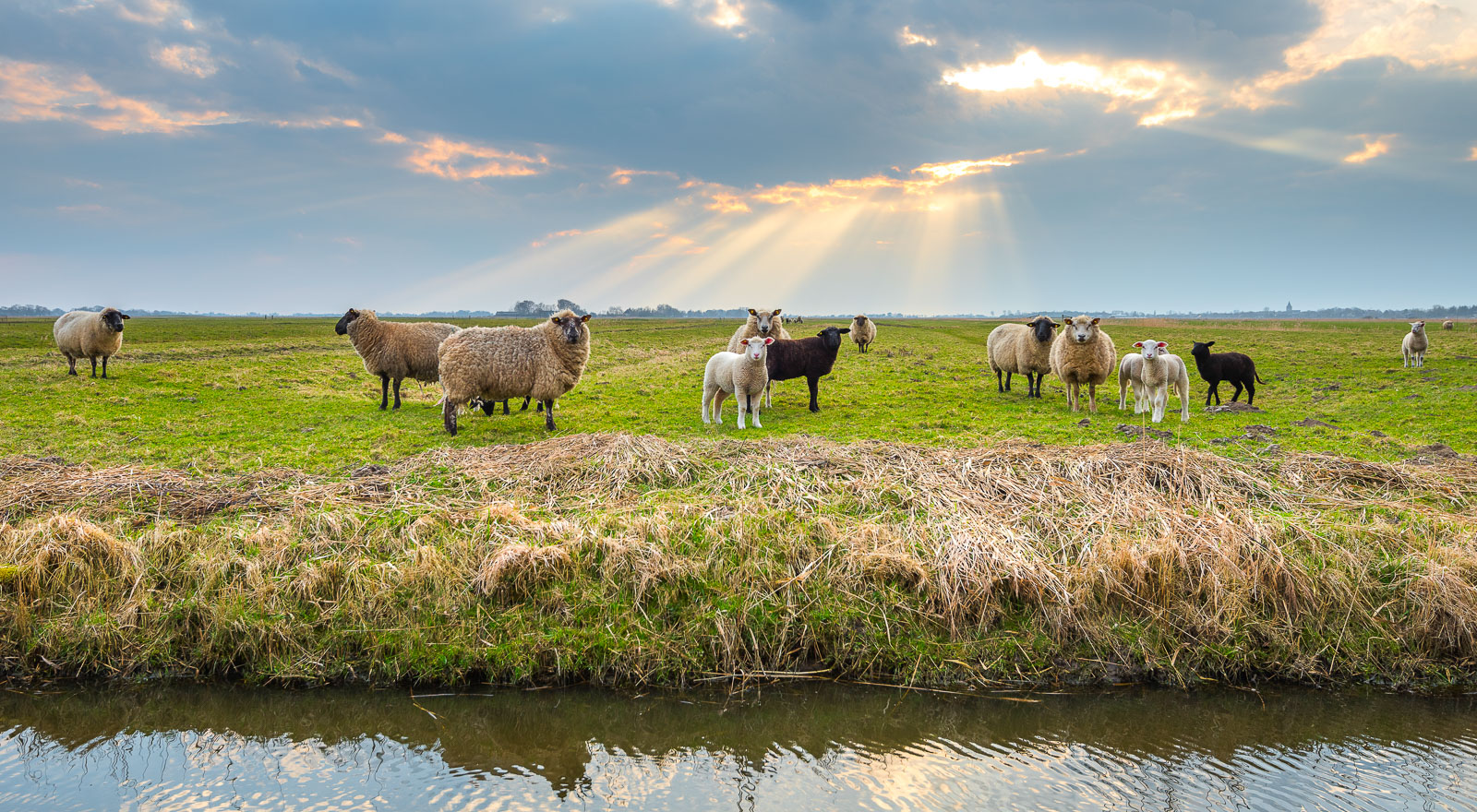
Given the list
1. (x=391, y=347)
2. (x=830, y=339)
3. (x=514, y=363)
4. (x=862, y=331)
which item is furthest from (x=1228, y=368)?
(x=862, y=331)

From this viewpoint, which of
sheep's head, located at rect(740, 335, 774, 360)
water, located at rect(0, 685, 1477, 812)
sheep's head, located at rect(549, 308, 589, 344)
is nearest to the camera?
water, located at rect(0, 685, 1477, 812)

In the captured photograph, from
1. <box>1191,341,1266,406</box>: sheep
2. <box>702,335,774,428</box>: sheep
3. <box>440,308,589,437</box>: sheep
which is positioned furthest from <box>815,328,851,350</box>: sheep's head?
<box>1191,341,1266,406</box>: sheep

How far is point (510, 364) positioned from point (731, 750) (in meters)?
11.2

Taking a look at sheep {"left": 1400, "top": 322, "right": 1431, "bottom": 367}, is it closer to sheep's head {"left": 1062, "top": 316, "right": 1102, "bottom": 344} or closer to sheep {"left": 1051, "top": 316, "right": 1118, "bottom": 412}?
sheep {"left": 1051, "top": 316, "right": 1118, "bottom": 412}

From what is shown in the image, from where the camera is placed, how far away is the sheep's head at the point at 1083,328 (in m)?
17.0

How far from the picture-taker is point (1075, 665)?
6980 millimetres

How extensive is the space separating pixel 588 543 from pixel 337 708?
8.91 ft

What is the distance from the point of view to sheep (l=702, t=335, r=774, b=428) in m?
14.8

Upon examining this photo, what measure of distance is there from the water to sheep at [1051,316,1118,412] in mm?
11363

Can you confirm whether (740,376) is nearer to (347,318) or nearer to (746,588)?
(746,588)

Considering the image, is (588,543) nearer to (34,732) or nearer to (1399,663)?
(34,732)

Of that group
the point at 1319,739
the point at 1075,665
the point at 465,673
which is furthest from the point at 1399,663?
the point at 465,673

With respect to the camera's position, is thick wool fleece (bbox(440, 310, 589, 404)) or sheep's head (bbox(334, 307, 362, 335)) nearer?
thick wool fleece (bbox(440, 310, 589, 404))

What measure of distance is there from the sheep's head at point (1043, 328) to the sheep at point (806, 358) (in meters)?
5.73
